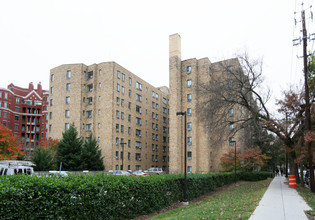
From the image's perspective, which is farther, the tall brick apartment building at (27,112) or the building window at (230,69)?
the tall brick apartment building at (27,112)

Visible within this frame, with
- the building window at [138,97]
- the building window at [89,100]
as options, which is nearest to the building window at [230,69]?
the building window at [89,100]

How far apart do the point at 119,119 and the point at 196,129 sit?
1421cm

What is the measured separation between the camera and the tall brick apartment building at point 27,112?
7453 cm

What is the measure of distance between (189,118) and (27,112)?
55.8 metres

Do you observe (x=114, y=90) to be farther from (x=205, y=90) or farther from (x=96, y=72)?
(x=205, y=90)

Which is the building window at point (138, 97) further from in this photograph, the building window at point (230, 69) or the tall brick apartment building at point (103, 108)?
the building window at point (230, 69)

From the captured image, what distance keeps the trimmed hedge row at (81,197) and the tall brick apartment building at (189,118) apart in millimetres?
33185

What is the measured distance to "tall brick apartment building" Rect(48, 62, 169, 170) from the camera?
46.2m

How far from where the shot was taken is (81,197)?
8.27 m

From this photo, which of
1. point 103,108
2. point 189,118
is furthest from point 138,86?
point 189,118

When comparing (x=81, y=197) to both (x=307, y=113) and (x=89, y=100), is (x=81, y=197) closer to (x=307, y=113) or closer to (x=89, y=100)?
(x=307, y=113)

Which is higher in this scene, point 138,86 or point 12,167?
point 138,86

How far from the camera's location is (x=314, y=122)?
19891 millimetres

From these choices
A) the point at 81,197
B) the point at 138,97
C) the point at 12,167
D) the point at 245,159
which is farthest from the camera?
the point at 138,97
